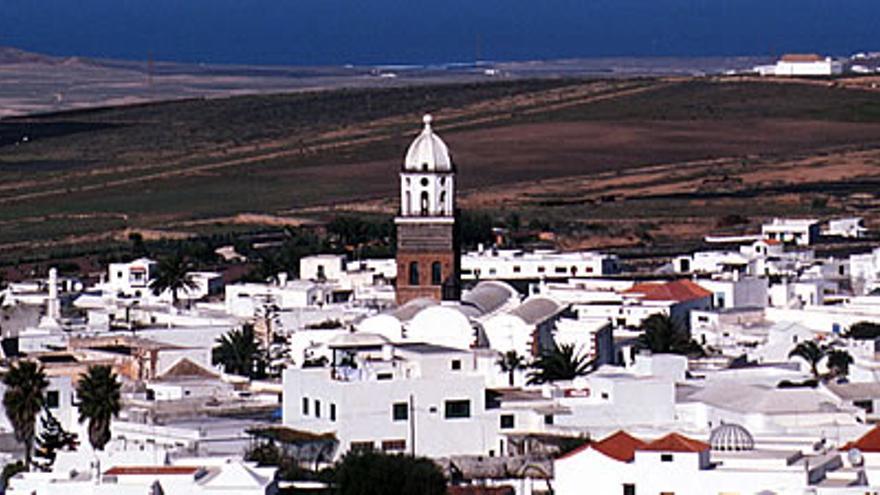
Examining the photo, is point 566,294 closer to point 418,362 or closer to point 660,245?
point 418,362

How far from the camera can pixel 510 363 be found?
54.3 metres

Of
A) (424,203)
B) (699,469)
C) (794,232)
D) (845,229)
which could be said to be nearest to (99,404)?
(699,469)

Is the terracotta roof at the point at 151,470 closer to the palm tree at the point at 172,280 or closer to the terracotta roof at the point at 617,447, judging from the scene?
the terracotta roof at the point at 617,447

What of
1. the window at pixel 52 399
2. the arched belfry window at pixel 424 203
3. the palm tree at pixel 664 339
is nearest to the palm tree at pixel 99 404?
the window at pixel 52 399

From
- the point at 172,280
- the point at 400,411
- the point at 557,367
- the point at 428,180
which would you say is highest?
the point at 428,180

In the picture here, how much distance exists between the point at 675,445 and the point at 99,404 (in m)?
10.5

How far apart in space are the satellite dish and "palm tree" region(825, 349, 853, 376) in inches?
549

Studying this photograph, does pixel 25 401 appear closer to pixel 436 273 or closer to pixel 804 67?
pixel 436 273

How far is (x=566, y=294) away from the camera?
69062mm

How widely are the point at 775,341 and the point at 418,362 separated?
551 inches

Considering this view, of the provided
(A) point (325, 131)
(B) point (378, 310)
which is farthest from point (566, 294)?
(A) point (325, 131)

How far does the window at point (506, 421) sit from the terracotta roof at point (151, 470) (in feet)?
25.6

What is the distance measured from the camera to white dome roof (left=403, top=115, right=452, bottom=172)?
6366 centimetres

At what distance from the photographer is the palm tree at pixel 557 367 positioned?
2136 inches
